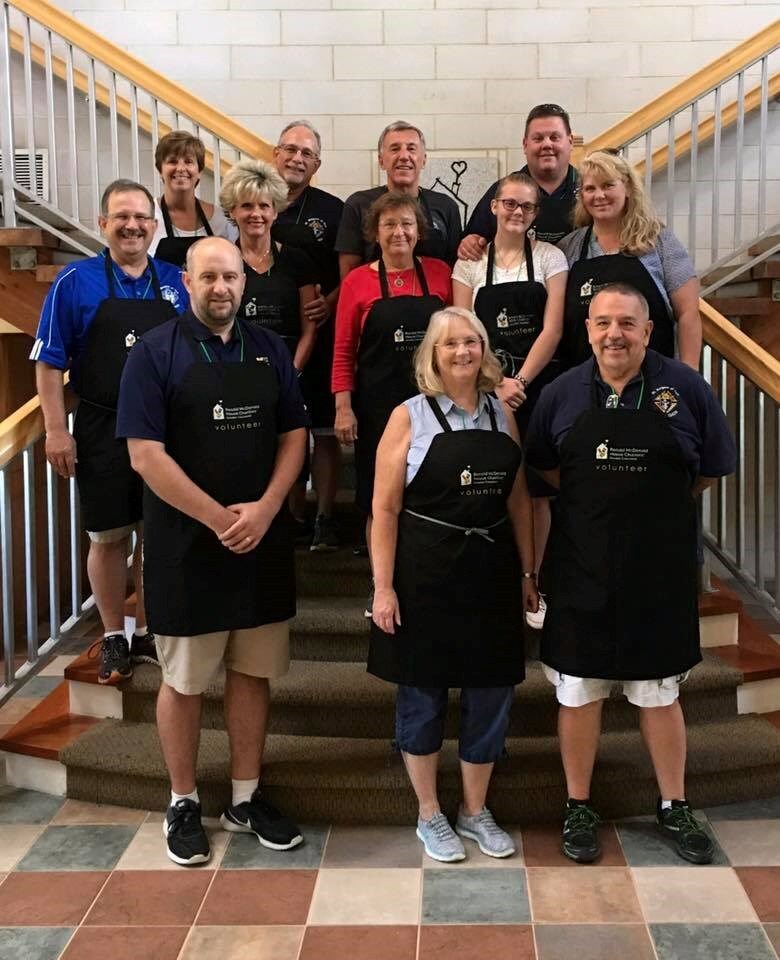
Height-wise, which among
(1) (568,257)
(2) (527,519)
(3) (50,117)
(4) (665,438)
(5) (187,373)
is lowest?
(2) (527,519)

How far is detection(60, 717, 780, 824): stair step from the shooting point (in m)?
2.80

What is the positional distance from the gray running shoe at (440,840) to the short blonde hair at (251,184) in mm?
1795

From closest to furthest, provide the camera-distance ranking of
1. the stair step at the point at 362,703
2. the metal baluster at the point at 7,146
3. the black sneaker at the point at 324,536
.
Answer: the stair step at the point at 362,703 < the black sneaker at the point at 324,536 < the metal baluster at the point at 7,146

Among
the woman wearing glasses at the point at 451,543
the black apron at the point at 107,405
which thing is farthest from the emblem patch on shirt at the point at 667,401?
the black apron at the point at 107,405

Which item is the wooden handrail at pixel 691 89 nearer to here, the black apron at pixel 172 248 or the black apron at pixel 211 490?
the black apron at pixel 172 248

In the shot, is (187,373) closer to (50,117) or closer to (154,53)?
(50,117)

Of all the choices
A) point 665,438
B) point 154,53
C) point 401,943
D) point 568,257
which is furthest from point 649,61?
point 401,943

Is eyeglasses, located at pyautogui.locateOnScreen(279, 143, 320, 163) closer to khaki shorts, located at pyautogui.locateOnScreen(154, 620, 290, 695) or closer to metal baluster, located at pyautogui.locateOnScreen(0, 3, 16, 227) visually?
metal baluster, located at pyautogui.locateOnScreen(0, 3, 16, 227)

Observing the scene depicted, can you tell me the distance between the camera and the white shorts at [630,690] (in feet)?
8.41

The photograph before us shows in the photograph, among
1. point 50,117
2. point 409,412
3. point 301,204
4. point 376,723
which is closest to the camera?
point 409,412

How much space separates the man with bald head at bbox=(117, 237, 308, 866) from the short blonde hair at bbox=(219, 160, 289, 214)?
0.61 metres

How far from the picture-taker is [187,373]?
2496mm

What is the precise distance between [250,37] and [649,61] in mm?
2095

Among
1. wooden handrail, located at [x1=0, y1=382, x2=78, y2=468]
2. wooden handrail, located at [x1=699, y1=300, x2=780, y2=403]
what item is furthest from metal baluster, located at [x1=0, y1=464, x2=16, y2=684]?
wooden handrail, located at [x1=699, y1=300, x2=780, y2=403]
